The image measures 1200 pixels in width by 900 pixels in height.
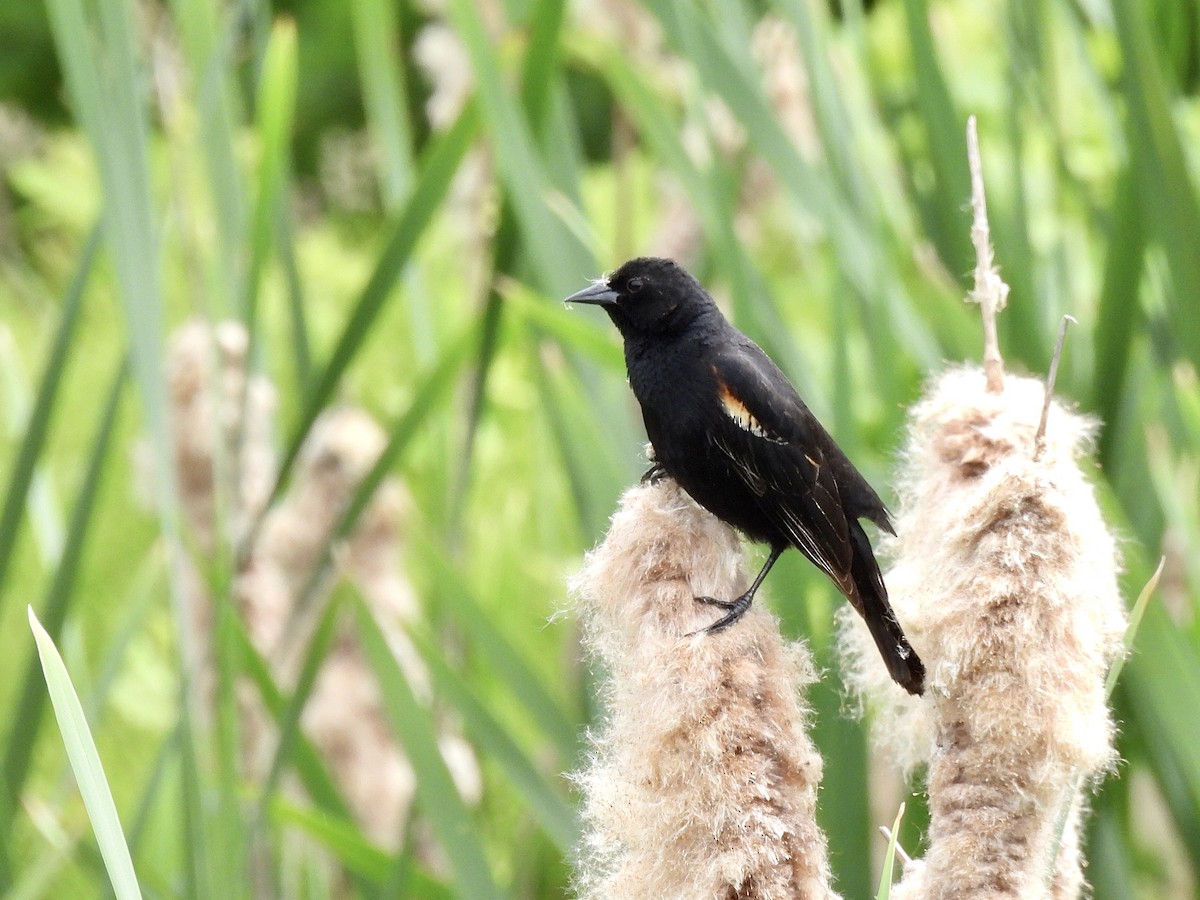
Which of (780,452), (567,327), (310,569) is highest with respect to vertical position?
(567,327)

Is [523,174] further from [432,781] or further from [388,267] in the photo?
[432,781]

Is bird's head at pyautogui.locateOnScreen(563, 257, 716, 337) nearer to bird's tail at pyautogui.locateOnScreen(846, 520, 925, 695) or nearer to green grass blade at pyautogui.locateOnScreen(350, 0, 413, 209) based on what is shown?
bird's tail at pyautogui.locateOnScreen(846, 520, 925, 695)

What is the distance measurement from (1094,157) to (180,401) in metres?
2.15

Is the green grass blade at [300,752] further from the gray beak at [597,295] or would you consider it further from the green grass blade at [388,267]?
the gray beak at [597,295]

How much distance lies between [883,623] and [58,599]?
0.90m

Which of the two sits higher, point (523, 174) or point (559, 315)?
point (523, 174)

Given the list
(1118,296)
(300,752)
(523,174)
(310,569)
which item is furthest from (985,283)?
(310,569)

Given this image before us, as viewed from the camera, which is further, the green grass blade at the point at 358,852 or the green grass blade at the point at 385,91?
the green grass blade at the point at 385,91

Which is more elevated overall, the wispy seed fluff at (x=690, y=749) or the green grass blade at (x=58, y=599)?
the green grass blade at (x=58, y=599)

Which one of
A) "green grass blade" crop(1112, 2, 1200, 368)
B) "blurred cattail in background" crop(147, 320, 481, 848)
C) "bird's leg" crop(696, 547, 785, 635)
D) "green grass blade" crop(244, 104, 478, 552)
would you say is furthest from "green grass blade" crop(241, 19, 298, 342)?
"green grass blade" crop(1112, 2, 1200, 368)

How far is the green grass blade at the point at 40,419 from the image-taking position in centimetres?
152

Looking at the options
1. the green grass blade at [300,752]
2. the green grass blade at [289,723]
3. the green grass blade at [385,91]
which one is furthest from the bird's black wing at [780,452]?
the green grass blade at [385,91]

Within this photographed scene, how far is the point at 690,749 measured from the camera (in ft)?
3.64

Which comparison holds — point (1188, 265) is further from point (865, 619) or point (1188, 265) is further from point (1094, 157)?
point (1094, 157)
